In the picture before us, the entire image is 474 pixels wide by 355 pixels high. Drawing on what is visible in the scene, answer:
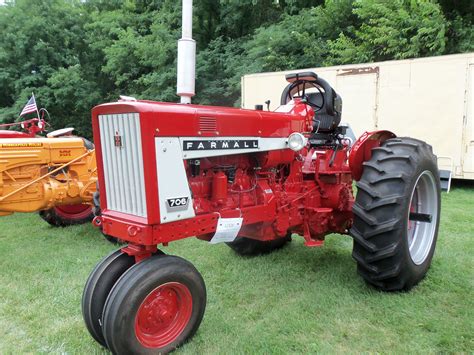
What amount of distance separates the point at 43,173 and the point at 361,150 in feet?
11.8

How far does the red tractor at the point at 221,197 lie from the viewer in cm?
252

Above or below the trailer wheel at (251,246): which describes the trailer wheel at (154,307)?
above

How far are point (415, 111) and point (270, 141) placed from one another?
5902 mm

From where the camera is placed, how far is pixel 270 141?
325 cm

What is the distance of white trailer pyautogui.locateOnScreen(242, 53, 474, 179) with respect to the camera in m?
7.66

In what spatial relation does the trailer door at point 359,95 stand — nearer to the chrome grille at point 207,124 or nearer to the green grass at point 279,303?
the green grass at point 279,303

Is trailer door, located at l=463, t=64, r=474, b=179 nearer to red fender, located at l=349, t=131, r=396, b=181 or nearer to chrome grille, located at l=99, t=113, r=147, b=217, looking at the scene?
red fender, located at l=349, t=131, r=396, b=181

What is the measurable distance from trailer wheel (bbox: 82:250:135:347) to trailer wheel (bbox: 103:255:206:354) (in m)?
0.25

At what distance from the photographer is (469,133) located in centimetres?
766

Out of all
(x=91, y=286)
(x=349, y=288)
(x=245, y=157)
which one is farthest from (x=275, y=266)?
(x=91, y=286)

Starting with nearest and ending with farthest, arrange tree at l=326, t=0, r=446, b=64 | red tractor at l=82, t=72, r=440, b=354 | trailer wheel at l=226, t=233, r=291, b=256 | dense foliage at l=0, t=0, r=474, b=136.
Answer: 1. red tractor at l=82, t=72, r=440, b=354
2. trailer wheel at l=226, t=233, r=291, b=256
3. tree at l=326, t=0, r=446, b=64
4. dense foliage at l=0, t=0, r=474, b=136

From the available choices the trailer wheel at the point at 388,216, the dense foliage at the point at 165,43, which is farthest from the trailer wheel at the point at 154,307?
the dense foliage at the point at 165,43

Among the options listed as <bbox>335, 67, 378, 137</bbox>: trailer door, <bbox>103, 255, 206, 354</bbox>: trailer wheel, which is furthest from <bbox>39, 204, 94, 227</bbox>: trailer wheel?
<bbox>335, 67, 378, 137</bbox>: trailer door

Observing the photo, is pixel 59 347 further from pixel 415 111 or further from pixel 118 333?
pixel 415 111
